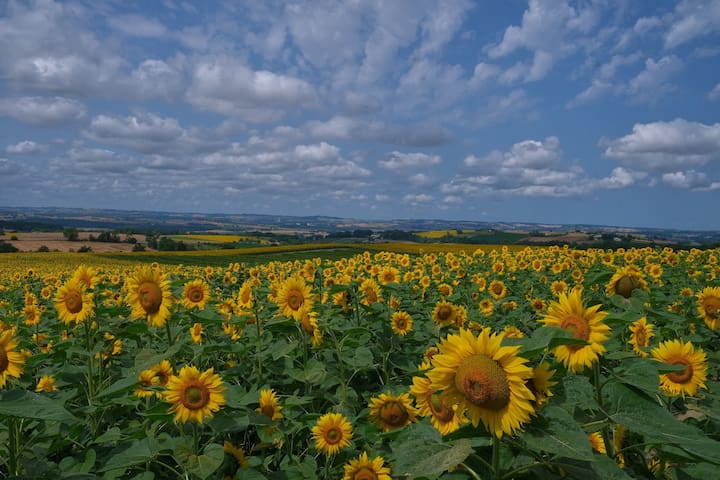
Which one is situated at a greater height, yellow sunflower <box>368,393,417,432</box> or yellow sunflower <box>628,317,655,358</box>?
yellow sunflower <box>628,317,655,358</box>

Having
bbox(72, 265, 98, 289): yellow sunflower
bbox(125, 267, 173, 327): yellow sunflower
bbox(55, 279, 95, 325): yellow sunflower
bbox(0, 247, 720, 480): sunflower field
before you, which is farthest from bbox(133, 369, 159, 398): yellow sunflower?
bbox(72, 265, 98, 289): yellow sunflower

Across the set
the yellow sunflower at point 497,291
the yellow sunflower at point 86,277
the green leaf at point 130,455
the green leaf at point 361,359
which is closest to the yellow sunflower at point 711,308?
the green leaf at point 361,359

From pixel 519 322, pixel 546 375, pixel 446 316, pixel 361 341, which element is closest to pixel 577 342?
pixel 546 375

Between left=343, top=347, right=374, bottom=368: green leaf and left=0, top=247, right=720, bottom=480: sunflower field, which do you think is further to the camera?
left=343, top=347, right=374, bottom=368: green leaf

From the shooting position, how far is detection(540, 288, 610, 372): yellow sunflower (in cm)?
225

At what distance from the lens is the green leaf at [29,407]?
1.79m

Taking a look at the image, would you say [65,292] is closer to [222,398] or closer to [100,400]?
[100,400]

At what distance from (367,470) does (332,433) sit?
499 mm

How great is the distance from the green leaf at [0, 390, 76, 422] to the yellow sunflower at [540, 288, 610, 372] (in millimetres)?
2159

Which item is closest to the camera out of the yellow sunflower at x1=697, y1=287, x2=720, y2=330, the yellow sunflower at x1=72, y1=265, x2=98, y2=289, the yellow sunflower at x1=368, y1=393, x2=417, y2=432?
the yellow sunflower at x1=368, y1=393, x2=417, y2=432

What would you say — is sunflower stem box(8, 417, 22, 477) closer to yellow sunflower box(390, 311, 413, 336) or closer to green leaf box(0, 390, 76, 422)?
green leaf box(0, 390, 76, 422)

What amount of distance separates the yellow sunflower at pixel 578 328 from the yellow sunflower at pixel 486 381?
53 cm

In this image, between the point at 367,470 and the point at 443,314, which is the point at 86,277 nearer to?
the point at 367,470

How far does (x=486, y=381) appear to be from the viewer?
72.1 inches
